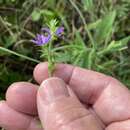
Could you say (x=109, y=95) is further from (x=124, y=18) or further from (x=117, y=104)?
(x=124, y=18)

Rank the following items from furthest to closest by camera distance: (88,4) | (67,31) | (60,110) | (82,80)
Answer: (67,31) → (88,4) → (82,80) → (60,110)

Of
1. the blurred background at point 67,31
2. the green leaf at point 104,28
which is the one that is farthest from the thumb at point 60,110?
the green leaf at point 104,28

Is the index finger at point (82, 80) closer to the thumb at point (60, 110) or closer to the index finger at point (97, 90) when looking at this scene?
the index finger at point (97, 90)

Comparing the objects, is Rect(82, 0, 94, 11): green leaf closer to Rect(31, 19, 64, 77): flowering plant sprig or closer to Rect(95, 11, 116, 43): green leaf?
Rect(95, 11, 116, 43): green leaf

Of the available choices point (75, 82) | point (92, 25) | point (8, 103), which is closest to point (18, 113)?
point (8, 103)

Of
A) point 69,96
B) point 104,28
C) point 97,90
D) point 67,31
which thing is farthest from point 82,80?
point 67,31

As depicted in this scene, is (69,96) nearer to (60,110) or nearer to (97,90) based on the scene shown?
(60,110)

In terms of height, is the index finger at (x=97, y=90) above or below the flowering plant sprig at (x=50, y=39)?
below
